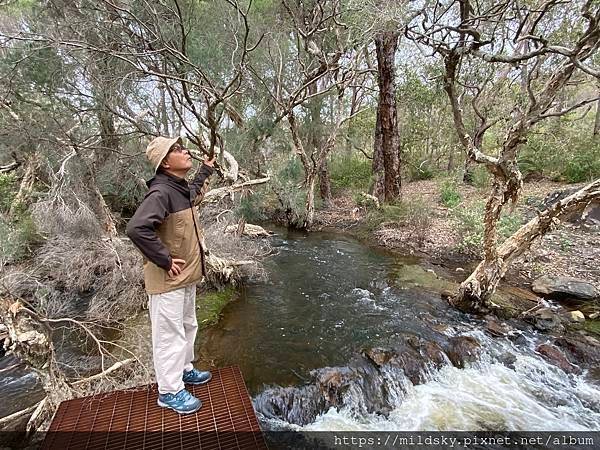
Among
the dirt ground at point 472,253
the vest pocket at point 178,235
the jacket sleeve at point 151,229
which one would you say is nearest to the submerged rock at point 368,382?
the vest pocket at point 178,235

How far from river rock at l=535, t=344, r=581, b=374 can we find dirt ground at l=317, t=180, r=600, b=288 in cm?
186

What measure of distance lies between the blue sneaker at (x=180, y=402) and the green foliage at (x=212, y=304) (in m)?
2.29

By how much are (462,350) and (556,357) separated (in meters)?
1.04

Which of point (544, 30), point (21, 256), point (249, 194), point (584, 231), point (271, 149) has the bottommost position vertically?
point (21, 256)

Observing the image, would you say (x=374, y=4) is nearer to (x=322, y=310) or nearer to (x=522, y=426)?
(x=322, y=310)

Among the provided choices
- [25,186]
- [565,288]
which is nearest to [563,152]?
[565,288]

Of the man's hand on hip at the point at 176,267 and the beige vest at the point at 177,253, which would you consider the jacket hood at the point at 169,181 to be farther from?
the man's hand on hip at the point at 176,267

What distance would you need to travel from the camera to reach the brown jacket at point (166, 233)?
206 centimetres

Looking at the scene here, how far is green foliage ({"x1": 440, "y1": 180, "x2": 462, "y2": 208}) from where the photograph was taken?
9357mm

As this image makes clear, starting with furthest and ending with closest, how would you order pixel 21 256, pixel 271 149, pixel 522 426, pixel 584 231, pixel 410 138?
pixel 410 138, pixel 271 149, pixel 584 231, pixel 21 256, pixel 522 426

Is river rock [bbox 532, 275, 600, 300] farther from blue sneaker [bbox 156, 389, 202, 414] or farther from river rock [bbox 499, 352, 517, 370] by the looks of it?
blue sneaker [bbox 156, 389, 202, 414]

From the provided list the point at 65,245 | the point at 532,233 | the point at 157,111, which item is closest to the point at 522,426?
the point at 532,233

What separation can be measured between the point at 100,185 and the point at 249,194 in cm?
302

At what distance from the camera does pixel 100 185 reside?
6.64 m
